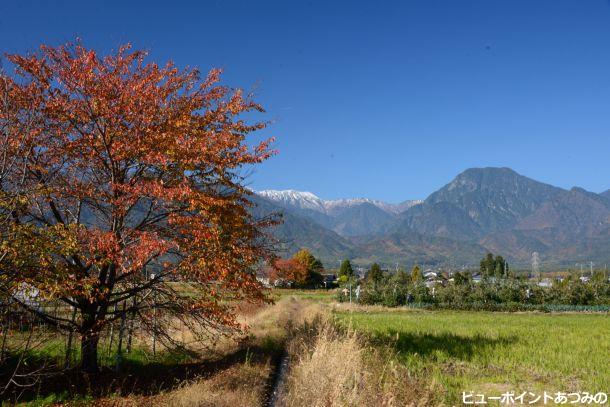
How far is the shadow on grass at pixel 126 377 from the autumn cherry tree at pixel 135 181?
26.5 inches

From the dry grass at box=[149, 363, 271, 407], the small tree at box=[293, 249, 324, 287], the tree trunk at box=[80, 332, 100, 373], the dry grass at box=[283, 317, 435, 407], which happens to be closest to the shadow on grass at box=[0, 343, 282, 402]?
the tree trunk at box=[80, 332, 100, 373]

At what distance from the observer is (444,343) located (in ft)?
61.0

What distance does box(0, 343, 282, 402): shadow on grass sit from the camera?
10.6 metres

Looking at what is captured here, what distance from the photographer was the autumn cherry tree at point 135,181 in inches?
403

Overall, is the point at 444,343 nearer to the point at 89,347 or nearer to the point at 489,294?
the point at 89,347

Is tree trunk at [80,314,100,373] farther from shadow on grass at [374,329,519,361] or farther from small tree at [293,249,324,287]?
small tree at [293,249,324,287]

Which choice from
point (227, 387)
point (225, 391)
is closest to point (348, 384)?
point (225, 391)

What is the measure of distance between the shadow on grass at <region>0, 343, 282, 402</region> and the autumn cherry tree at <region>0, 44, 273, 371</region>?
0.67m

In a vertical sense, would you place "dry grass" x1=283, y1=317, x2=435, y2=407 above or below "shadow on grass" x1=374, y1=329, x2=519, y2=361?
above

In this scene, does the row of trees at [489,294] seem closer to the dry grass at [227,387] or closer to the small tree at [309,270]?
the small tree at [309,270]

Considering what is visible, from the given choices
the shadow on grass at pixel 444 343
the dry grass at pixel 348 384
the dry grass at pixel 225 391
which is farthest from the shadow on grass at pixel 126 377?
the shadow on grass at pixel 444 343

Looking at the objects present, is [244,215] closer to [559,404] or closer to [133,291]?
[133,291]

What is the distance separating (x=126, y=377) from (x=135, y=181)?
4871mm

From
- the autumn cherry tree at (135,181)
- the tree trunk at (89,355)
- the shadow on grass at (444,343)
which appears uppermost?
the autumn cherry tree at (135,181)
